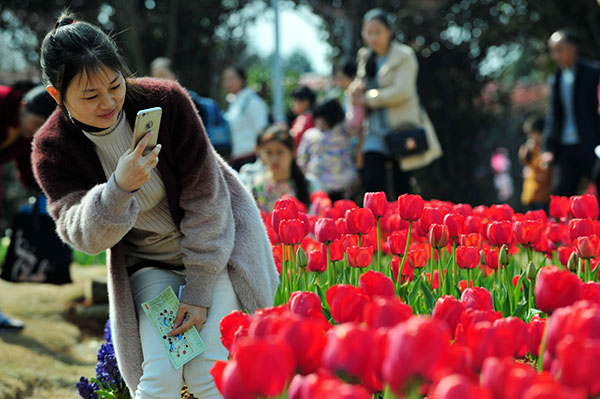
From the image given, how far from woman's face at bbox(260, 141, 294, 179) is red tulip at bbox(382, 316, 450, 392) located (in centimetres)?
379

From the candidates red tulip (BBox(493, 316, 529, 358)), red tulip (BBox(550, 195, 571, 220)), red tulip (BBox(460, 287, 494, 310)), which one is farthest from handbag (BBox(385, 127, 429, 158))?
red tulip (BBox(493, 316, 529, 358))

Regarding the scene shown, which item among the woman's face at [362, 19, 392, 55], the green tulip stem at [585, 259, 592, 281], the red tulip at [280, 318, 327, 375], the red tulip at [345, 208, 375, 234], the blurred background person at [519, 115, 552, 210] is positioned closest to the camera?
the red tulip at [280, 318, 327, 375]

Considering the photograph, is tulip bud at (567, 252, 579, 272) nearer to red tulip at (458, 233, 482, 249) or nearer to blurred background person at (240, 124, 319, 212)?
red tulip at (458, 233, 482, 249)

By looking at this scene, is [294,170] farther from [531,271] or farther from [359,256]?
[531,271]

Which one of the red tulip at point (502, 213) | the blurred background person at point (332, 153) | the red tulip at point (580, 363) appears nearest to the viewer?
the red tulip at point (580, 363)

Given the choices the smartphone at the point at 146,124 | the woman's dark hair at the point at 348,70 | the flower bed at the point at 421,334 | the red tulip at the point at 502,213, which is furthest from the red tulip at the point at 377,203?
the woman's dark hair at the point at 348,70

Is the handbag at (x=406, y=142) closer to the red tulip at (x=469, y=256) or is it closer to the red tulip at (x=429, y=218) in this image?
the red tulip at (x=429, y=218)

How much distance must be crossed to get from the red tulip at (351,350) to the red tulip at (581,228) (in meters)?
1.54

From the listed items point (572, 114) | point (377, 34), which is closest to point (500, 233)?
point (377, 34)

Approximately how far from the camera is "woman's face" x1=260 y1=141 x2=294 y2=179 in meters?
4.68

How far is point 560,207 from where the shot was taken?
2.96 meters

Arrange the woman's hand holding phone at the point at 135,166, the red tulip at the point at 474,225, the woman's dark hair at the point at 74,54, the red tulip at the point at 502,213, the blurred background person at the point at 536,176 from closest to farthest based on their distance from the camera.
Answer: the woman's hand holding phone at the point at 135,166 < the woman's dark hair at the point at 74,54 < the red tulip at the point at 474,225 < the red tulip at the point at 502,213 < the blurred background person at the point at 536,176

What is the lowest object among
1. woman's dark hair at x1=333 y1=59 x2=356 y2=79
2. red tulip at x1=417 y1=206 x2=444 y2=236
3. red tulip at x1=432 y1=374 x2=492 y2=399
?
red tulip at x1=417 y1=206 x2=444 y2=236

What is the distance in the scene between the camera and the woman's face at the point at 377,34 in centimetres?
535
